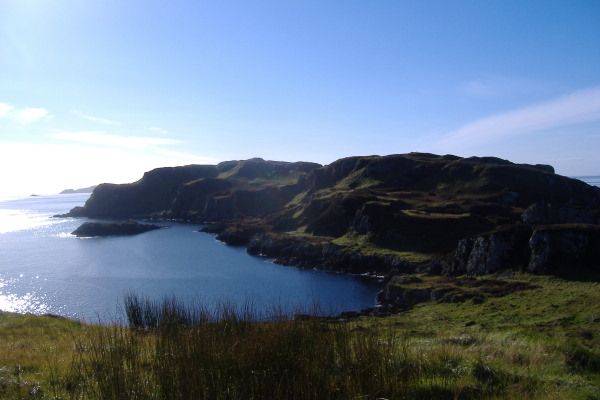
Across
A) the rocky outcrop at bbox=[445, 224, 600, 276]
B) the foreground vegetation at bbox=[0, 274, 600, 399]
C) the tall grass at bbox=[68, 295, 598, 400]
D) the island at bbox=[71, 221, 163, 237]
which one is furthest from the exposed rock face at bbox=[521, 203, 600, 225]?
the island at bbox=[71, 221, 163, 237]

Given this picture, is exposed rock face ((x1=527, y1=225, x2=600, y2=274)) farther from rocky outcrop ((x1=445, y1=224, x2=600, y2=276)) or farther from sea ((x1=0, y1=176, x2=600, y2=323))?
sea ((x1=0, y1=176, x2=600, y2=323))

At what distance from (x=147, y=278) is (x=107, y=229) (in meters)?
68.0

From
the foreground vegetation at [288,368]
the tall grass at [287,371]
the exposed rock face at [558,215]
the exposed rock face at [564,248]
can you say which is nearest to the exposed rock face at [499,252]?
the exposed rock face at [564,248]

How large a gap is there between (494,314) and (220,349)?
1366 inches

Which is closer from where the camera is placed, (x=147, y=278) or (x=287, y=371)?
(x=287, y=371)

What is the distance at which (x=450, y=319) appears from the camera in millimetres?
36688

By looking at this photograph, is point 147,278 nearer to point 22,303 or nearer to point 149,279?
point 149,279

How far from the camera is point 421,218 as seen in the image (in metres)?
81.2

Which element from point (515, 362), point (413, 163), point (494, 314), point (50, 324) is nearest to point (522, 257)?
point (494, 314)

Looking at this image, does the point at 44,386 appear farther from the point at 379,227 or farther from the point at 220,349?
the point at 379,227

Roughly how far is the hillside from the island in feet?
86.8

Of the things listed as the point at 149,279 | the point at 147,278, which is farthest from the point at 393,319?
the point at 147,278

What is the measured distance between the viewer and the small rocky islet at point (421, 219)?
5309cm

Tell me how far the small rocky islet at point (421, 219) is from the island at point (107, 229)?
2444cm
